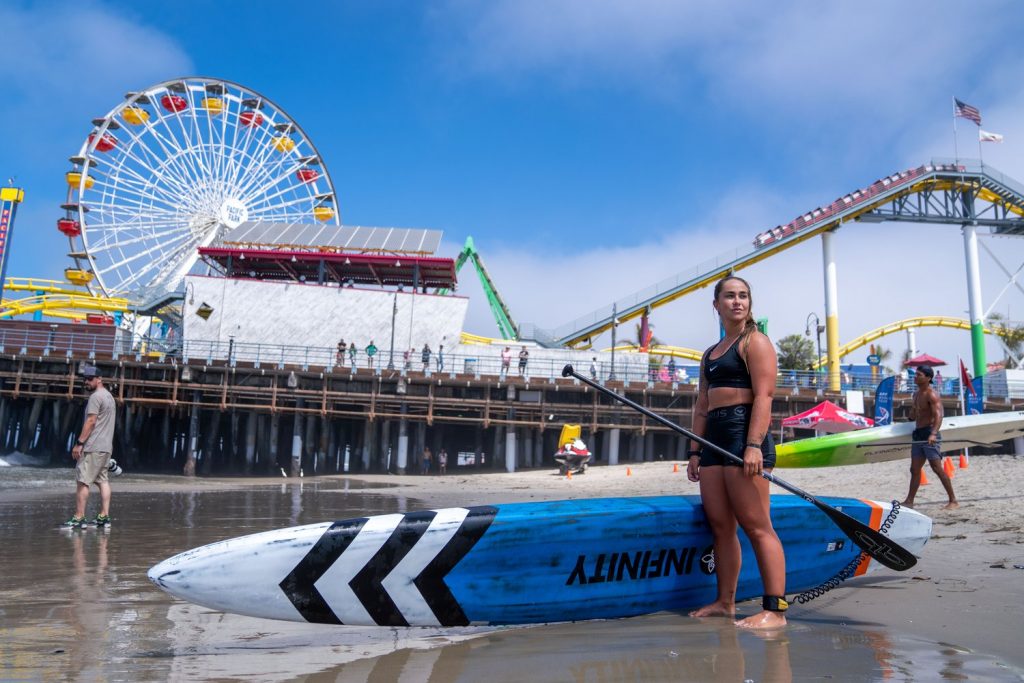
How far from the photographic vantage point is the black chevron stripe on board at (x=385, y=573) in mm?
2664

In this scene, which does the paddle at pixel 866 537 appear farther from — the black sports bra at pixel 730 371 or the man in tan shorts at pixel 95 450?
the man in tan shorts at pixel 95 450

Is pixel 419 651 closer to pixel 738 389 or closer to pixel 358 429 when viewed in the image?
pixel 738 389

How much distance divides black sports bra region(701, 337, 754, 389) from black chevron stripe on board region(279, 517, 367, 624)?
1666 mm

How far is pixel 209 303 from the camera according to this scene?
29.2 metres

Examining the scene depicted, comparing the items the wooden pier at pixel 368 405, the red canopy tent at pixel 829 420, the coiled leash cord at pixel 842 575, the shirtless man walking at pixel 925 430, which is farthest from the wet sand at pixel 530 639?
the wooden pier at pixel 368 405

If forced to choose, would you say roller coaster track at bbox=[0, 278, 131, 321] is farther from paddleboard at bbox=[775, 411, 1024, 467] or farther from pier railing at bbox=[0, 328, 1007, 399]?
paddleboard at bbox=[775, 411, 1024, 467]

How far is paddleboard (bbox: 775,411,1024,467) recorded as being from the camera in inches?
291

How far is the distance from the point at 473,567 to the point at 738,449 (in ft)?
3.97

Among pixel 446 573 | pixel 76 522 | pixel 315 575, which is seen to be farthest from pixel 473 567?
pixel 76 522

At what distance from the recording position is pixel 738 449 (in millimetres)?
2953

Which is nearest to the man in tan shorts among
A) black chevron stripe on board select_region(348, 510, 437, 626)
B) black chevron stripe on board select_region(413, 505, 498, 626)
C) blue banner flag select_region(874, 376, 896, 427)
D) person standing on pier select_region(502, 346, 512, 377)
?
black chevron stripe on board select_region(348, 510, 437, 626)

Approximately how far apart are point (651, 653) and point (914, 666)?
813mm

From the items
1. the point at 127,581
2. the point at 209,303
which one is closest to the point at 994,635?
the point at 127,581

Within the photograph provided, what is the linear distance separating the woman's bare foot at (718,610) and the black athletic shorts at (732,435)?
24.0 inches
